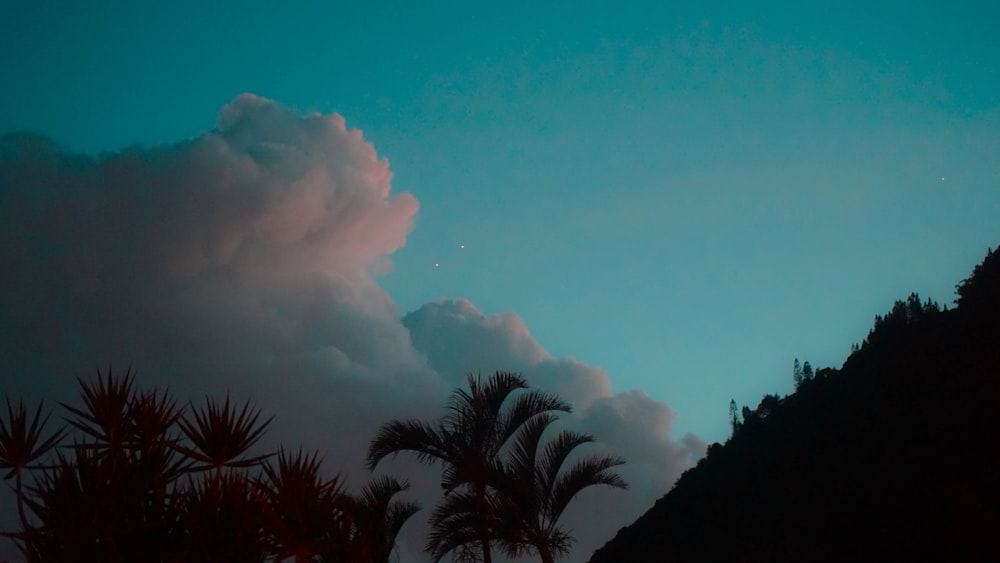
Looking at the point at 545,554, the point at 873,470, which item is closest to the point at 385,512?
the point at 545,554

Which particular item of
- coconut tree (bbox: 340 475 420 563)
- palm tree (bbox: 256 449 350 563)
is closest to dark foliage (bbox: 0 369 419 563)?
palm tree (bbox: 256 449 350 563)

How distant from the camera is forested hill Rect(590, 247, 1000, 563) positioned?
10969 millimetres

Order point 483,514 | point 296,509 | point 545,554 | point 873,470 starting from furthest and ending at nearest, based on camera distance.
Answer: point 873,470 → point 483,514 → point 545,554 → point 296,509

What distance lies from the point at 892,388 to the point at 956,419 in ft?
8.90

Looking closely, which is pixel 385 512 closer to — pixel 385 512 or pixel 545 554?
pixel 385 512

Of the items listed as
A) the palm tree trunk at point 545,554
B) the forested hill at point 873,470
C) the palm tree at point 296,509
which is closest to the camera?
the palm tree at point 296,509

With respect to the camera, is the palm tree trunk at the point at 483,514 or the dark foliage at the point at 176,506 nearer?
the dark foliage at the point at 176,506

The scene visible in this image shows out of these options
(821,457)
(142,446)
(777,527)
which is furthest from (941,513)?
(142,446)

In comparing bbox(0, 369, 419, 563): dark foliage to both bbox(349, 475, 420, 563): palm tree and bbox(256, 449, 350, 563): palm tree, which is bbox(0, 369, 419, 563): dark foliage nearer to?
bbox(256, 449, 350, 563): palm tree

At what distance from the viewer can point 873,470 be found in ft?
43.6

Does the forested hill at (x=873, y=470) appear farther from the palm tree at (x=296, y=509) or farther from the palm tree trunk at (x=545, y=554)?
the palm tree at (x=296, y=509)

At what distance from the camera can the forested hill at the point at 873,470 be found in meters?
11.0

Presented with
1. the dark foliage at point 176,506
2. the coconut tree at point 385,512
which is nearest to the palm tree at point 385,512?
the coconut tree at point 385,512

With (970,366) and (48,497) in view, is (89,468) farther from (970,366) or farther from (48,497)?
(970,366)
